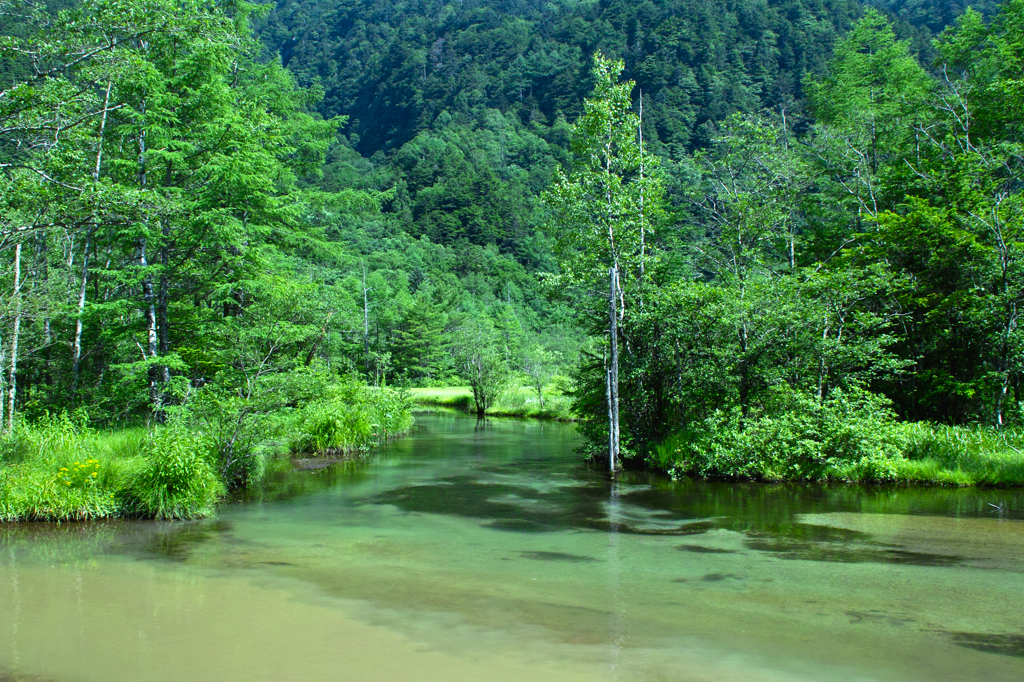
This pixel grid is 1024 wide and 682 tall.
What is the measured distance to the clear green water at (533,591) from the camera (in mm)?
5512

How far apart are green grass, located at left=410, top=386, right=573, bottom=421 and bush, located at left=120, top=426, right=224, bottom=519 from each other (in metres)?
21.2

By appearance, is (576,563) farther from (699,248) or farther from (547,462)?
(699,248)

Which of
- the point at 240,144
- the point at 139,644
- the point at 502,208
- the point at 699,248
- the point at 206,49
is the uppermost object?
the point at 502,208

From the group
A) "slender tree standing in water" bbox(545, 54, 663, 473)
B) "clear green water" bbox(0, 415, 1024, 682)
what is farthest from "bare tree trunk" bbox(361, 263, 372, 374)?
"clear green water" bbox(0, 415, 1024, 682)

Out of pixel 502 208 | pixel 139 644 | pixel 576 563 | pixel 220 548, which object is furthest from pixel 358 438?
pixel 502 208

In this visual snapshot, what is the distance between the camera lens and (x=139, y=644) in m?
5.86

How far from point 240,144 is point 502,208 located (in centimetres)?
9456

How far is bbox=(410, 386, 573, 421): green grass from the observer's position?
33062 mm

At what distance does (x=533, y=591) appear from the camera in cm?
731

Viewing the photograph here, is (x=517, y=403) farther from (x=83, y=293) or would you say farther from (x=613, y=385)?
(x=83, y=293)

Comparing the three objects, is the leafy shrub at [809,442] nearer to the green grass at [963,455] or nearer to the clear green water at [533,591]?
the green grass at [963,455]

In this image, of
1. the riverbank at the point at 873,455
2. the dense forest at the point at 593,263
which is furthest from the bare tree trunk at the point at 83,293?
the riverbank at the point at 873,455

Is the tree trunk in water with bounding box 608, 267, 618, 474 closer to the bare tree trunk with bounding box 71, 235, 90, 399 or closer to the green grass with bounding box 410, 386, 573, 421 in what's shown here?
the bare tree trunk with bounding box 71, 235, 90, 399

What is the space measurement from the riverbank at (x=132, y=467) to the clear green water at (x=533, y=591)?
41 cm
